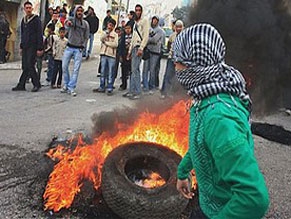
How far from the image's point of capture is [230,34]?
19.4 ft

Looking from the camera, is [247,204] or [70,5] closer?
[247,204]

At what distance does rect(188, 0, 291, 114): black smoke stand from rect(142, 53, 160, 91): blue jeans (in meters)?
3.36

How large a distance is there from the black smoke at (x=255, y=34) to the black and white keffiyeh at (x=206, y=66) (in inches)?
170

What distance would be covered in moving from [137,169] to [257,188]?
9.28ft

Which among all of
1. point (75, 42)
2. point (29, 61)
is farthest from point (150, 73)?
point (29, 61)

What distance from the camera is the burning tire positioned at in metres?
3.44

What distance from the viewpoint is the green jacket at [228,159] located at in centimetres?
149

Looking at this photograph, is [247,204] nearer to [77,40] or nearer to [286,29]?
[286,29]

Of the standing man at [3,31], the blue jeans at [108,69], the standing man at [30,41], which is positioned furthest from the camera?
the standing man at [3,31]

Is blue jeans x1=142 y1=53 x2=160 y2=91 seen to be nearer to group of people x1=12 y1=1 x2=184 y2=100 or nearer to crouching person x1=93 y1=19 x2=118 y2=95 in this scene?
group of people x1=12 y1=1 x2=184 y2=100

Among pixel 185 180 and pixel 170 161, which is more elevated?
pixel 185 180

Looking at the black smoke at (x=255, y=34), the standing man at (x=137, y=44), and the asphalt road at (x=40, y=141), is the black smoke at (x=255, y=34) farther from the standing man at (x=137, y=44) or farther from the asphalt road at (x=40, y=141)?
the standing man at (x=137, y=44)

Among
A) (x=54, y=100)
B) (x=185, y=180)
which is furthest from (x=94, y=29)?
(x=185, y=180)

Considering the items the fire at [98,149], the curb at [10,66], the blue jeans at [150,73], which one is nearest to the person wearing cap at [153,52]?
the blue jeans at [150,73]
